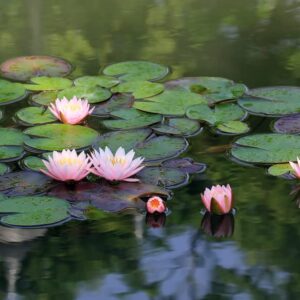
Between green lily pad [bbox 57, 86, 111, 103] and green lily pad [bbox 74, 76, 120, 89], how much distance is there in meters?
0.03

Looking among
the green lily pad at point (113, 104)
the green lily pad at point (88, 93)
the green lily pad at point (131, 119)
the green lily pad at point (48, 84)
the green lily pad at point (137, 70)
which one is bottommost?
the green lily pad at point (131, 119)

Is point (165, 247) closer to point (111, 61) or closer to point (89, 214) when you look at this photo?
point (89, 214)

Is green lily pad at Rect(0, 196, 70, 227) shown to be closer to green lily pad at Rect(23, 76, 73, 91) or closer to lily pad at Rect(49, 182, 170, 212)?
lily pad at Rect(49, 182, 170, 212)

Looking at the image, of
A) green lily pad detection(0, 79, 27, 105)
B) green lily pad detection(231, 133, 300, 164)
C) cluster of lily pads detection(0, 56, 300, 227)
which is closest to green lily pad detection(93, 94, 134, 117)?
cluster of lily pads detection(0, 56, 300, 227)

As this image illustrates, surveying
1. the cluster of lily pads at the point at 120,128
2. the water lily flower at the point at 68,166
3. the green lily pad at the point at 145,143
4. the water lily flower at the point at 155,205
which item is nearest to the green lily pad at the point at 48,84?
the cluster of lily pads at the point at 120,128

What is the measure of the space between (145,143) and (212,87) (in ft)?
1.43

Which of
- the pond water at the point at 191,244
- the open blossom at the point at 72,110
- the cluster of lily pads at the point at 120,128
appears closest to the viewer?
the pond water at the point at 191,244

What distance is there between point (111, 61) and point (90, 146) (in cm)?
70

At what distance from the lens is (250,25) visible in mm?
3016

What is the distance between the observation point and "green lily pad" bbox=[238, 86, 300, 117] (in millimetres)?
2262

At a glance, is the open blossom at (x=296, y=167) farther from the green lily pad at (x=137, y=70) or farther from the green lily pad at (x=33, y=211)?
the green lily pad at (x=137, y=70)

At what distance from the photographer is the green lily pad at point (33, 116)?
7.34ft

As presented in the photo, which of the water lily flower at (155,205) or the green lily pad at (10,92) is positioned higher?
the green lily pad at (10,92)

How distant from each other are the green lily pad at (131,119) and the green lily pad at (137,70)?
0.28 metres
